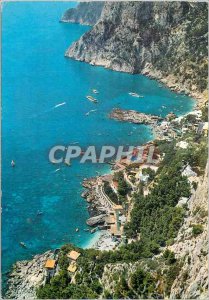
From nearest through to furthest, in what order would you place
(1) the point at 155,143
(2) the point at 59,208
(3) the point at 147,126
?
(2) the point at 59,208
(1) the point at 155,143
(3) the point at 147,126

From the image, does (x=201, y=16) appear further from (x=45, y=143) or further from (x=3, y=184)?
(x=3, y=184)

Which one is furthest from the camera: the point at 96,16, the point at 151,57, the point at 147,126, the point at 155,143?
the point at 96,16

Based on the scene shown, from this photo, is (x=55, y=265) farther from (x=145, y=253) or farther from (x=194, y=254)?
(x=194, y=254)

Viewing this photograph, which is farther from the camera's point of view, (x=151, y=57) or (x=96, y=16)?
(x=96, y=16)

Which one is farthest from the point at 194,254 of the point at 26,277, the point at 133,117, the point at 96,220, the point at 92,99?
the point at 92,99

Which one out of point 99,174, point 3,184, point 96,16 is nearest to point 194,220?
point 99,174

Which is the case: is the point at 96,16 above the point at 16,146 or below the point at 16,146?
above

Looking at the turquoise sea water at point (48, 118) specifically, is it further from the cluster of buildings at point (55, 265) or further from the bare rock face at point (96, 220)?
the cluster of buildings at point (55, 265)
